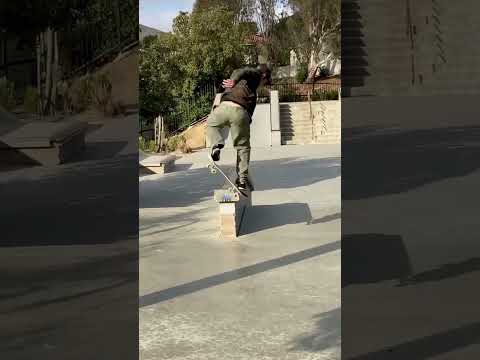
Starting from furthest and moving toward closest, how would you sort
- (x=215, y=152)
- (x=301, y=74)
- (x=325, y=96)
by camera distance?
(x=301, y=74) → (x=325, y=96) → (x=215, y=152)

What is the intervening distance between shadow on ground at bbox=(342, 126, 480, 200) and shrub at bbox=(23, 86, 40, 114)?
121cm

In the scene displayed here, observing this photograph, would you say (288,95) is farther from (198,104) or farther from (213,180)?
(213,180)

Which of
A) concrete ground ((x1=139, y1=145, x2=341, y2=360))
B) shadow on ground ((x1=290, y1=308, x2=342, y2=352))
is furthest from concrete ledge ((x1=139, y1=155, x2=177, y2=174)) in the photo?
shadow on ground ((x1=290, y1=308, x2=342, y2=352))

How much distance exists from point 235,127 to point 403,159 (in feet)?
16.9

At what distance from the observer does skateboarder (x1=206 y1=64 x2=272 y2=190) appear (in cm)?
750

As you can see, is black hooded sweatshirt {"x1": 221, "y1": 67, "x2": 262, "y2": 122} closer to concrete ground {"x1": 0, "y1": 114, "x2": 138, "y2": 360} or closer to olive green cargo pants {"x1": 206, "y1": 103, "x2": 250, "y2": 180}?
olive green cargo pants {"x1": 206, "y1": 103, "x2": 250, "y2": 180}

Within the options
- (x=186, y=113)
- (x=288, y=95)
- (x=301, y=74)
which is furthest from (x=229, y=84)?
(x=301, y=74)

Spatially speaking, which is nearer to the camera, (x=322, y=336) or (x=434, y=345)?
(x=434, y=345)

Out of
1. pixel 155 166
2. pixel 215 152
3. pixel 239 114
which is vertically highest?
pixel 239 114

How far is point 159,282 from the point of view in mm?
4879

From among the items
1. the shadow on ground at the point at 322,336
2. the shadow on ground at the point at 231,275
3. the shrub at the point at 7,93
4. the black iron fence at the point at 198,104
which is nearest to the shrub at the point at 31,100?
the shrub at the point at 7,93

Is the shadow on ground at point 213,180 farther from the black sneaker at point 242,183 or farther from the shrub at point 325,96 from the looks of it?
the shrub at point 325,96

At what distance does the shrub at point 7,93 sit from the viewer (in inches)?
100.0

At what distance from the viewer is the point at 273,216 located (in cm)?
757
